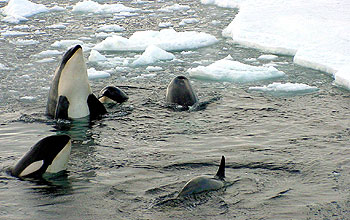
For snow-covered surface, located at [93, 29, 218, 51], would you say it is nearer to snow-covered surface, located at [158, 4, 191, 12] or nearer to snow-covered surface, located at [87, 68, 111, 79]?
snow-covered surface, located at [87, 68, 111, 79]

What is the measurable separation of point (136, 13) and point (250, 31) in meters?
7.10

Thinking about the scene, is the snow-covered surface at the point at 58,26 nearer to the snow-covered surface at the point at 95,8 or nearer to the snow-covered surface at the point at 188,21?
the snow-covered surface at the point at 95,8

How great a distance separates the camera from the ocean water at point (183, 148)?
19.2 feet

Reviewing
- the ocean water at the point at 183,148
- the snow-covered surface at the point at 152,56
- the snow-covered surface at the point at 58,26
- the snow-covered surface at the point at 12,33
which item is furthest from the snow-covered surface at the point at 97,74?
the snow-covered surface at the point at 58,26

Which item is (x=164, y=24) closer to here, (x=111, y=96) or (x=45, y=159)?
(x=111, y=96)

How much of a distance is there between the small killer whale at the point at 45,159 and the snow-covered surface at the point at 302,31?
5846mm

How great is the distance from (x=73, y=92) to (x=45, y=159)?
111 inches

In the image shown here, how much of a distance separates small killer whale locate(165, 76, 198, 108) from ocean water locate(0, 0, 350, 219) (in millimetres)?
290

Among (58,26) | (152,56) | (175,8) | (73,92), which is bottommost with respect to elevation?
(175,8)

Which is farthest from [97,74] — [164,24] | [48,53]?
[164,24]

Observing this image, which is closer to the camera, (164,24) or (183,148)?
(183,148)

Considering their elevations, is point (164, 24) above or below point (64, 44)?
below

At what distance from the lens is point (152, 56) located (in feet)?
43.2

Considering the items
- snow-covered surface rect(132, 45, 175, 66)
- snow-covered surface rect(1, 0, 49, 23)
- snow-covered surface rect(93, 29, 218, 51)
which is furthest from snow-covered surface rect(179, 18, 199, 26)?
snow-covered surface rect(1, 0, 49, 23)
